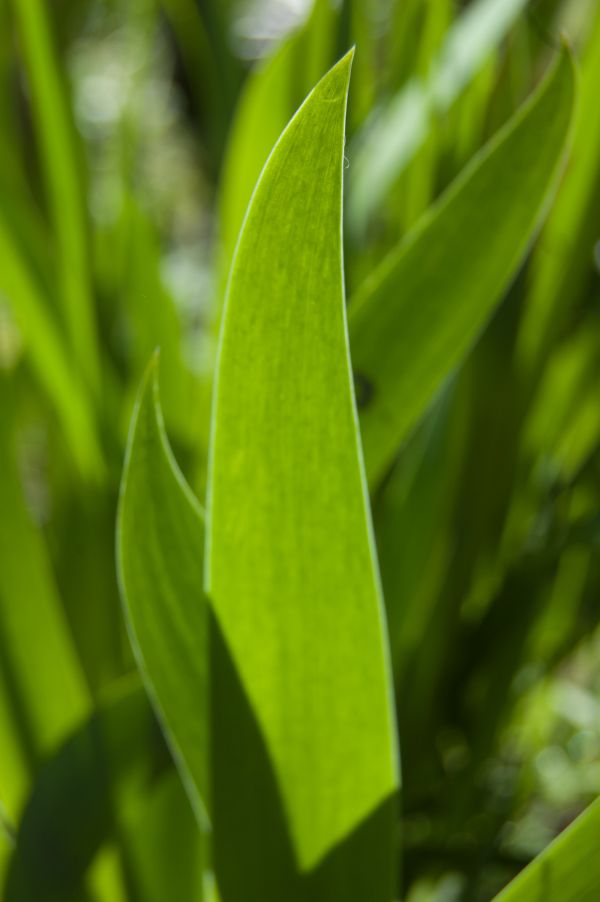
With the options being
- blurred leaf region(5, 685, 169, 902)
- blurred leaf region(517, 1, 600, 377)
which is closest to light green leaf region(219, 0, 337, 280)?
blurred leaf region(517, 1, 600, 377)

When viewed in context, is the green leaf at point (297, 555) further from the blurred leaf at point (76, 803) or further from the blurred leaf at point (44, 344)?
the blurred leaf at point (44, 344)

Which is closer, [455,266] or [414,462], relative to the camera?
[455,266]

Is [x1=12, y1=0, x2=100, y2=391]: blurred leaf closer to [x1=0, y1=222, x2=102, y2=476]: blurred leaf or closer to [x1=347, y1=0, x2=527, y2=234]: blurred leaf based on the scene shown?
[x1=0, y1=222, x2=102, y2=476]: blurred leaf

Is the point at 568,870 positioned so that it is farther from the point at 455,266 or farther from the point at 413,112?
the point at 413,112

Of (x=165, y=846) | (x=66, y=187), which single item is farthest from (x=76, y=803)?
(x=66, y=187)

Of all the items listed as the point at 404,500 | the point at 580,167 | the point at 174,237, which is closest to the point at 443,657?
the point at 404,500

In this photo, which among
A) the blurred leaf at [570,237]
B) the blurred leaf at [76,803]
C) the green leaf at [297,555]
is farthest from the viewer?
the blurred leaf at [570,237]

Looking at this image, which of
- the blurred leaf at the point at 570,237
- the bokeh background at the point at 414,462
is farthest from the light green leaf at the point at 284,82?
the blurred leaf at the point at 570,237
